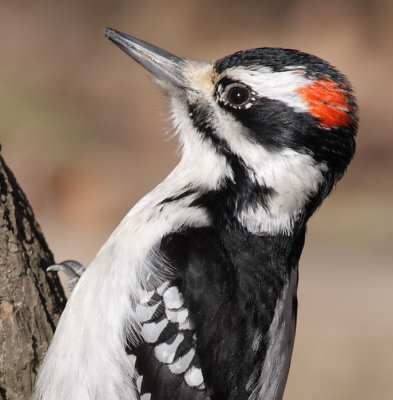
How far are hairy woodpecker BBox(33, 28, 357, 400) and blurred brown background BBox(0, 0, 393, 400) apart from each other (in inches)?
178

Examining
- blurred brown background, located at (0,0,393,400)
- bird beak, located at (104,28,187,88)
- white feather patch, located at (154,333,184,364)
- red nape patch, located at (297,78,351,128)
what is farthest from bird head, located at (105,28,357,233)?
blurred brown background, located at (0,0,393,400)

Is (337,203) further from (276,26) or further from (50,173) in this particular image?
(50,173)

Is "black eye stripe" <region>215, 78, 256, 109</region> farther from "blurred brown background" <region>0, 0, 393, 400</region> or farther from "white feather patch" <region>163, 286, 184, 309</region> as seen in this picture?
"blurred brown background" <region>0, 0, 393, 400</region>

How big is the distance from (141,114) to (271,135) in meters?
7.60

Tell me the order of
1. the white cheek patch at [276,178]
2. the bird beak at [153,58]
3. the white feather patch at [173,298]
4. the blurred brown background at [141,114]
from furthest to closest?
the blurred brown background at [141,114] → the bird beak at [153,58] → the white cheek patch at [276,178] → the white feather patch at [173,298]

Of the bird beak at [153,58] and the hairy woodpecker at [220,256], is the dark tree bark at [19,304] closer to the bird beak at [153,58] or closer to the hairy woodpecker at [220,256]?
the hairy woodpecker at [220,256]

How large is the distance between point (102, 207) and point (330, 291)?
3111mm

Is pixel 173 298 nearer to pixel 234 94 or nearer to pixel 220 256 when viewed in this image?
pixel 220 256

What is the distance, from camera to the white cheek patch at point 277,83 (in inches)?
114

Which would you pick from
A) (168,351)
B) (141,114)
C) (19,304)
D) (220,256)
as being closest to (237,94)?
(220,256)

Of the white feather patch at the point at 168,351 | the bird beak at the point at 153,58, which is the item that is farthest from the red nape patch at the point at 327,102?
the white feather patch at the point at 168,351

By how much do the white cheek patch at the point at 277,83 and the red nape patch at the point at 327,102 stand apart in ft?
0.09

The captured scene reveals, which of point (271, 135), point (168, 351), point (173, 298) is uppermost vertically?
point (271, 135)

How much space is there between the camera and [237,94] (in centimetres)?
303
